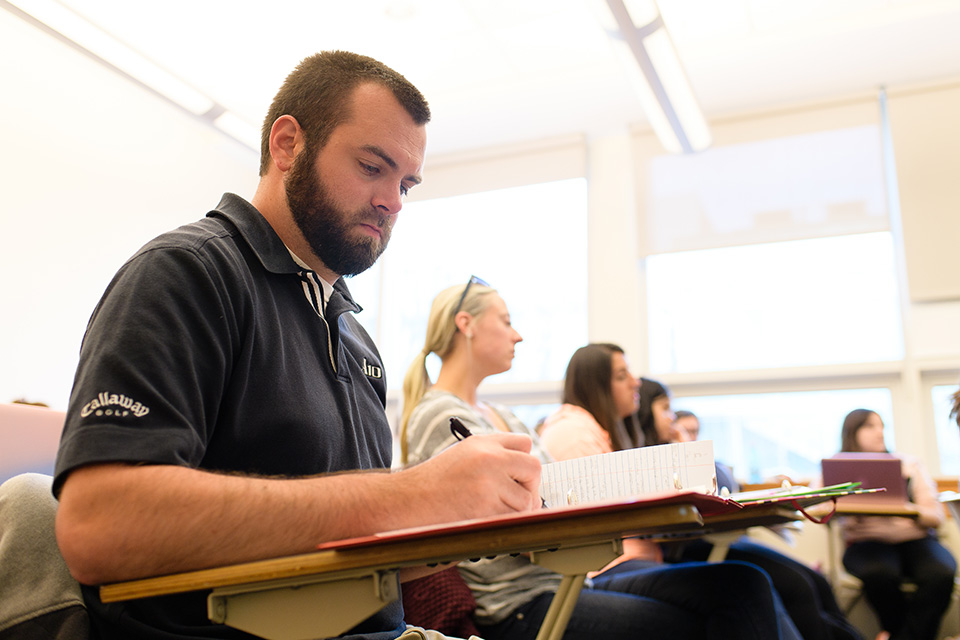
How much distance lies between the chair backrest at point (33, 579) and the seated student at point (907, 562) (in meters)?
3.42

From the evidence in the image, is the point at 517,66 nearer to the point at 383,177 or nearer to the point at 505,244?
the point at 505,244

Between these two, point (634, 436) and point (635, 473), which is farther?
point (634, 436)

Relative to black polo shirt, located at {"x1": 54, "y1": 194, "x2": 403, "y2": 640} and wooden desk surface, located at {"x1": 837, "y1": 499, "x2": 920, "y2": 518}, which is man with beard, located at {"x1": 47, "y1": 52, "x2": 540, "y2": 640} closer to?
black polo shirt, located at {"x1": 54, "y1": 194, "x2": 403, "y2": 640}

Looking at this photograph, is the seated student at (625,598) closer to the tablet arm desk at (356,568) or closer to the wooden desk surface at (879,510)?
the tablet arm desk at (356,568)

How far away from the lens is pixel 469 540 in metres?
0.63

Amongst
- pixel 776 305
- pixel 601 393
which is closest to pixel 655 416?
pixel 601 393

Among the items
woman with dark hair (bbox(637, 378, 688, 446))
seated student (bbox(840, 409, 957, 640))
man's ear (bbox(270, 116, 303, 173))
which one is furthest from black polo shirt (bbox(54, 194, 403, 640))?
seated student (bbox(840, 409, 957, 640))

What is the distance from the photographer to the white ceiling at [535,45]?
399 cm

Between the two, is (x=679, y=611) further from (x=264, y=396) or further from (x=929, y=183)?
(x=929, y=183)

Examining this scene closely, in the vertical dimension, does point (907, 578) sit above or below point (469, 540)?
below

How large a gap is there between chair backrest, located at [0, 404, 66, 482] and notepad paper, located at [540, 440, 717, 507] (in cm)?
63

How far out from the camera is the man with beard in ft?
2.25

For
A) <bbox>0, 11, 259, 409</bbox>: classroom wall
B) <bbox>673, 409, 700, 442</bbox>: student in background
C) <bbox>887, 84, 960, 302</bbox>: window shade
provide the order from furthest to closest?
<bbox>887, 84, 960, 302</bbox>: window shade < <bbox>673, 409, 700, 442</bbox>: student in background < <bbox>0, 11, 259, 409</bbox>: classroom wall

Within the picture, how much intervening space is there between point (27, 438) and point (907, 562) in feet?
12.2
